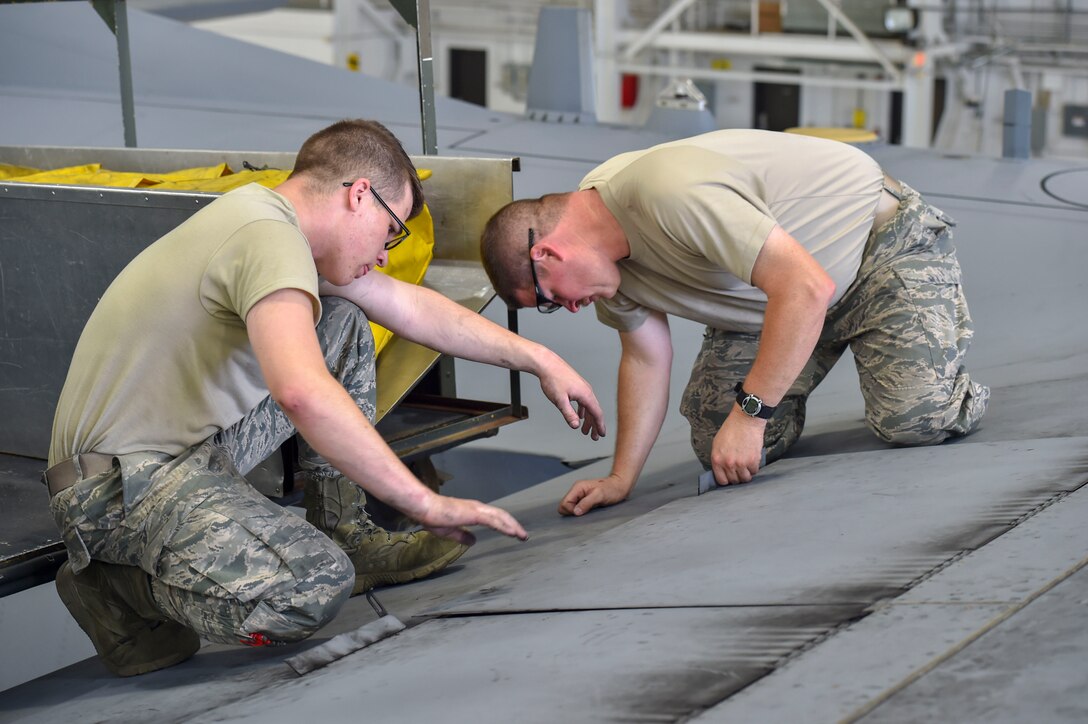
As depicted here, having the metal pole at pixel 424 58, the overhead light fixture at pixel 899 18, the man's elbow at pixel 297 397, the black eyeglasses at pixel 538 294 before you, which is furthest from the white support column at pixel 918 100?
the man's elbow at pixel 297 397

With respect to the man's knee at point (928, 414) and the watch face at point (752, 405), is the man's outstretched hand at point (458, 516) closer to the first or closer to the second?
the watch face at point (752, 405)

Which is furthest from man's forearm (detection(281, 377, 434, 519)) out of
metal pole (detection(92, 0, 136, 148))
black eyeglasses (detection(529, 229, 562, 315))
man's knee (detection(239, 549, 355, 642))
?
metal pole (detection(92, 0, 136, 148))

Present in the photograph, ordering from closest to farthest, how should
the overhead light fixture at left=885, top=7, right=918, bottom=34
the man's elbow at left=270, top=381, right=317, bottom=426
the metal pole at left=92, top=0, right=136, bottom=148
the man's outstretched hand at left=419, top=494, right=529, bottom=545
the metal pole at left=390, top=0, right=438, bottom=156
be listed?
1. the man's elbow at left=270, top=381, right=317, bottom=426
2. the man's outstretched hand at left=419, top=494, right=529, bottom=545
3. the metal pole at left=390, top=0, right=438, bottom=156
4. the metal pole at left=92, top=0, right=136, bottom=148
5. the overhead light fixture at left=885, top=7, right=918, bottom=34

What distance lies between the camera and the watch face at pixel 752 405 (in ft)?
7.30

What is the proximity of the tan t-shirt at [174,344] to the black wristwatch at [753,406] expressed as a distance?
885mm

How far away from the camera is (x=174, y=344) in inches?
75.1

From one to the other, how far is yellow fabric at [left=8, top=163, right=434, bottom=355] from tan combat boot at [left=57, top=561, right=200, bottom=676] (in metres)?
0.84

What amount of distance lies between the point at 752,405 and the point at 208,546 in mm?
1044

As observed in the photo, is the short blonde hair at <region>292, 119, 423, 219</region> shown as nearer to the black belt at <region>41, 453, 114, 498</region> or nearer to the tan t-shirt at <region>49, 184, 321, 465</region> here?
the tan t-shirt at <region>49, 184, 321, 465</region>

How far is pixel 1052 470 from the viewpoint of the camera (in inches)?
74.7

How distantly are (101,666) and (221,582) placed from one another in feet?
1.48

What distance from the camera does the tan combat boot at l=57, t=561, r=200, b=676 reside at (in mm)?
2008

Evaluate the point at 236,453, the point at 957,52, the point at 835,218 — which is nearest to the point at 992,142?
the point at 957,52

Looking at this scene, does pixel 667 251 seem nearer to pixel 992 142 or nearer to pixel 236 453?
pixel 236 453
